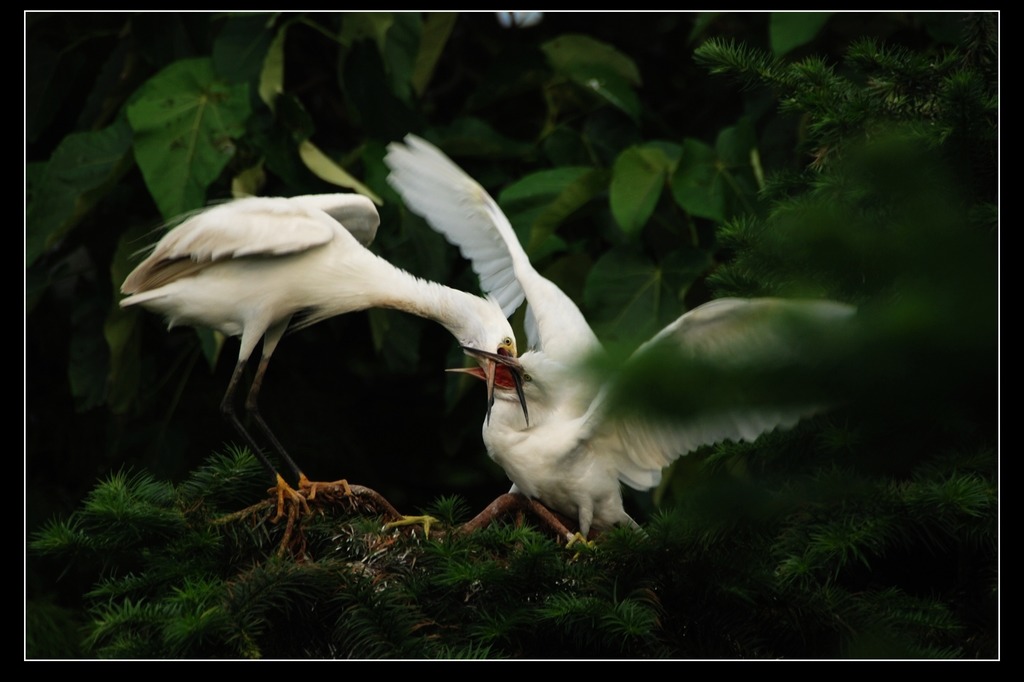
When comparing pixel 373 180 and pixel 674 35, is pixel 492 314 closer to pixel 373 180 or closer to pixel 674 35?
pixel 373 180

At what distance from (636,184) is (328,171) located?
2.66ft

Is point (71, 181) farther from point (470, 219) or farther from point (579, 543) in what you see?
point (579, 543)

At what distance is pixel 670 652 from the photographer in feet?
4.79

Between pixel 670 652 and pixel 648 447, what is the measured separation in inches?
26.4

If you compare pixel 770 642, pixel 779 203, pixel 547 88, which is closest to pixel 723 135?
pixel 547 88

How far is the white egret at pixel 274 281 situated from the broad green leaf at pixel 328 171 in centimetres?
33

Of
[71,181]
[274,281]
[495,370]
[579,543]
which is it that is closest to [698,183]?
[495,370]

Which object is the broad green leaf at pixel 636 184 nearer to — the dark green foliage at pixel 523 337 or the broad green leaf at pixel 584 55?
the dark green foliage at pixel 523 337

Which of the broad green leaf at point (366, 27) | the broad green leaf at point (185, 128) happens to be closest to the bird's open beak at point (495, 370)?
the broad green leaf at point (185, 128)

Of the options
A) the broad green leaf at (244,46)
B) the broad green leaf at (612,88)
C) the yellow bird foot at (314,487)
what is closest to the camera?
Result: the yellow bird foot at (314,487)

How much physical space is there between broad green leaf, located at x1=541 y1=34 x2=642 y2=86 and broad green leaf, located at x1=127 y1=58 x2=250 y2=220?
3.20 ft

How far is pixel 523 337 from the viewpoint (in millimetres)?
2779

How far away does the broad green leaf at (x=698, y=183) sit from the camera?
8.79 feet

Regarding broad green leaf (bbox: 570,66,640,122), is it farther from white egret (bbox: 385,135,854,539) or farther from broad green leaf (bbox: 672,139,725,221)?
white egret (bbox: 385,135,854,539)
